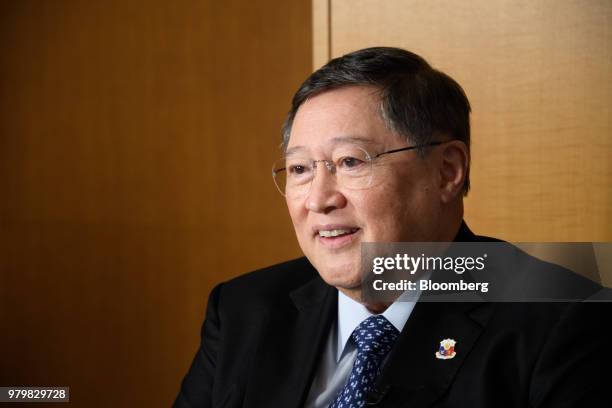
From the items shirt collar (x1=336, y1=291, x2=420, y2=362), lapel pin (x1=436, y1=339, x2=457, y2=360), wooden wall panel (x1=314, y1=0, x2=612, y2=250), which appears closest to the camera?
lapel pin (x1=436, y1=339, x2=457, y2=360)

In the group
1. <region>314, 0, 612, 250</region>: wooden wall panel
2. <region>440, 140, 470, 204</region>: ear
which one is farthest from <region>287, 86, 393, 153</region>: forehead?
<region>314, 0, 612, 250</region>: wooden wall panel

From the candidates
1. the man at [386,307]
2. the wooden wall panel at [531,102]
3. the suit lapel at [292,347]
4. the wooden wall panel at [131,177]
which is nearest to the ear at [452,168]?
the man at [386,307]

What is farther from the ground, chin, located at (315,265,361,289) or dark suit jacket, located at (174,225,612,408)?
chin, located at (315,265,361,289)

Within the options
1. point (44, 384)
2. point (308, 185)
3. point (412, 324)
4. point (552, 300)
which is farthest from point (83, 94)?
point (552, 300)

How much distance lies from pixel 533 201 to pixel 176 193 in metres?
1.24

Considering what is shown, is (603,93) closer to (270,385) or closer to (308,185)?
(308,185)

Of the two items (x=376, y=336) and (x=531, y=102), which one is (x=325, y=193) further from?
(x=531, y=102)

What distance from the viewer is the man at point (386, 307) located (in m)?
1.44

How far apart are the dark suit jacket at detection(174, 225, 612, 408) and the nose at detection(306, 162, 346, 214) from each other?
0.27 m

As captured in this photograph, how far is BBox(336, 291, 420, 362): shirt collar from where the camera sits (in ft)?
5.30

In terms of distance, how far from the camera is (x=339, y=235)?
158 cm

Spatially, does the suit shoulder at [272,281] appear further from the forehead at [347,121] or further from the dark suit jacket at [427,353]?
the forehead at [347,121]

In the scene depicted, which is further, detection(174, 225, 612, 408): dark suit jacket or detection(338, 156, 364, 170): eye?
detection(338, 156, 364, 170): eye

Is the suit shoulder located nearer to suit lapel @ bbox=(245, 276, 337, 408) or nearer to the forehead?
suit lapel @ bbox=(245, 276, 337, 408)
